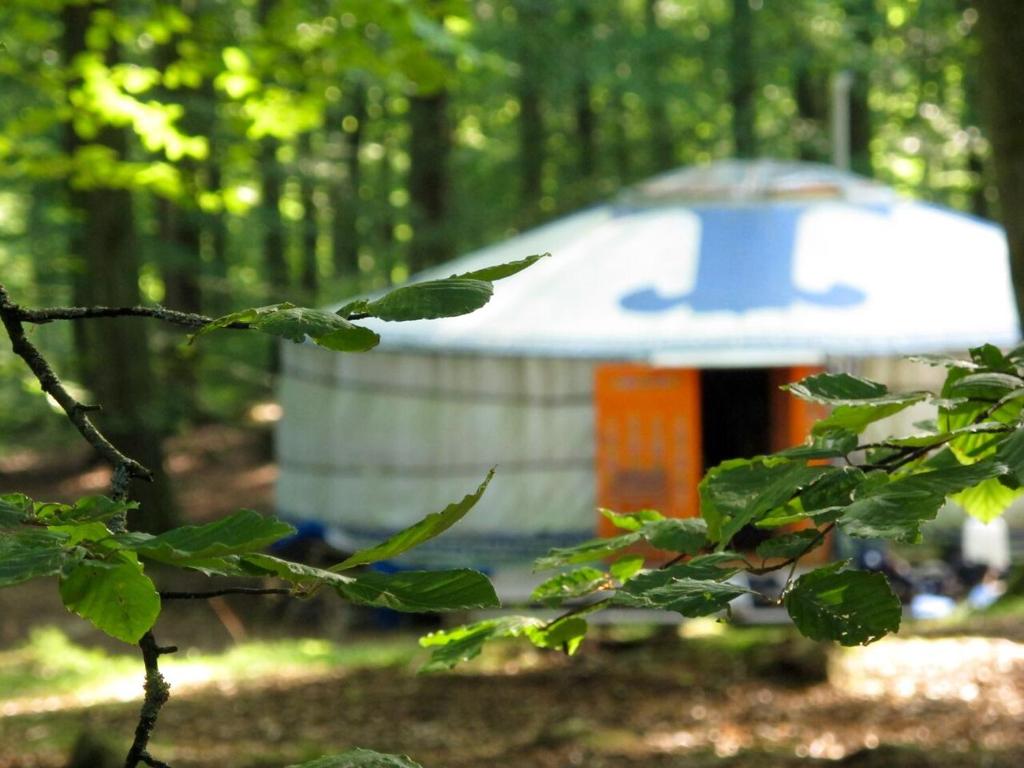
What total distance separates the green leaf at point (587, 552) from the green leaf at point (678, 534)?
1cm

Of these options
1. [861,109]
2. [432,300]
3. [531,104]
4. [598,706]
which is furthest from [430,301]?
[531,104]

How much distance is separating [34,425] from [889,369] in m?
8.40

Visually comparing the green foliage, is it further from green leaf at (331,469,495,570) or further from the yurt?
the yurt

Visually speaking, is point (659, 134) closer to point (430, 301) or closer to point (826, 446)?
point (826, 446)

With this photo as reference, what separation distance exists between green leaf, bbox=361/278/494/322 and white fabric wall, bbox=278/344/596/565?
840cm

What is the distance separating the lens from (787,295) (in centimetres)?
928

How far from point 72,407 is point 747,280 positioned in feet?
29.2

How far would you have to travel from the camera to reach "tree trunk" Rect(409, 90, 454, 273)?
47.8 feet

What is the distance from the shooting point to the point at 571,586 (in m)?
1.08

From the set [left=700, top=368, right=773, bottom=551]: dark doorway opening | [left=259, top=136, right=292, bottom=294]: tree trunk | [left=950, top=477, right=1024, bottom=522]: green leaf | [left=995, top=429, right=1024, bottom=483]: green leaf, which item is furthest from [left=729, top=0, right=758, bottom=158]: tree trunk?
[left=995, top=429, right=1024, bottom=483]: green leaf

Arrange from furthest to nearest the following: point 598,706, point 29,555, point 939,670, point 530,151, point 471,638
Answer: point 530,151 < point 939,670 < point 598,706 < point 471,638 < point 29,555

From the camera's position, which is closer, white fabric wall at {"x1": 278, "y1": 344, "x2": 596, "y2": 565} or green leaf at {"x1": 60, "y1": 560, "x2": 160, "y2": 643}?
green leaf at {"x1": 60, "y1": 560, "x2": 160, "y2": 643}

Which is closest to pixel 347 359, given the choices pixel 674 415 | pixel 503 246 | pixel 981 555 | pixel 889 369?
pixel 503 246

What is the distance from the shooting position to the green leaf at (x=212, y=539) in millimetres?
655
